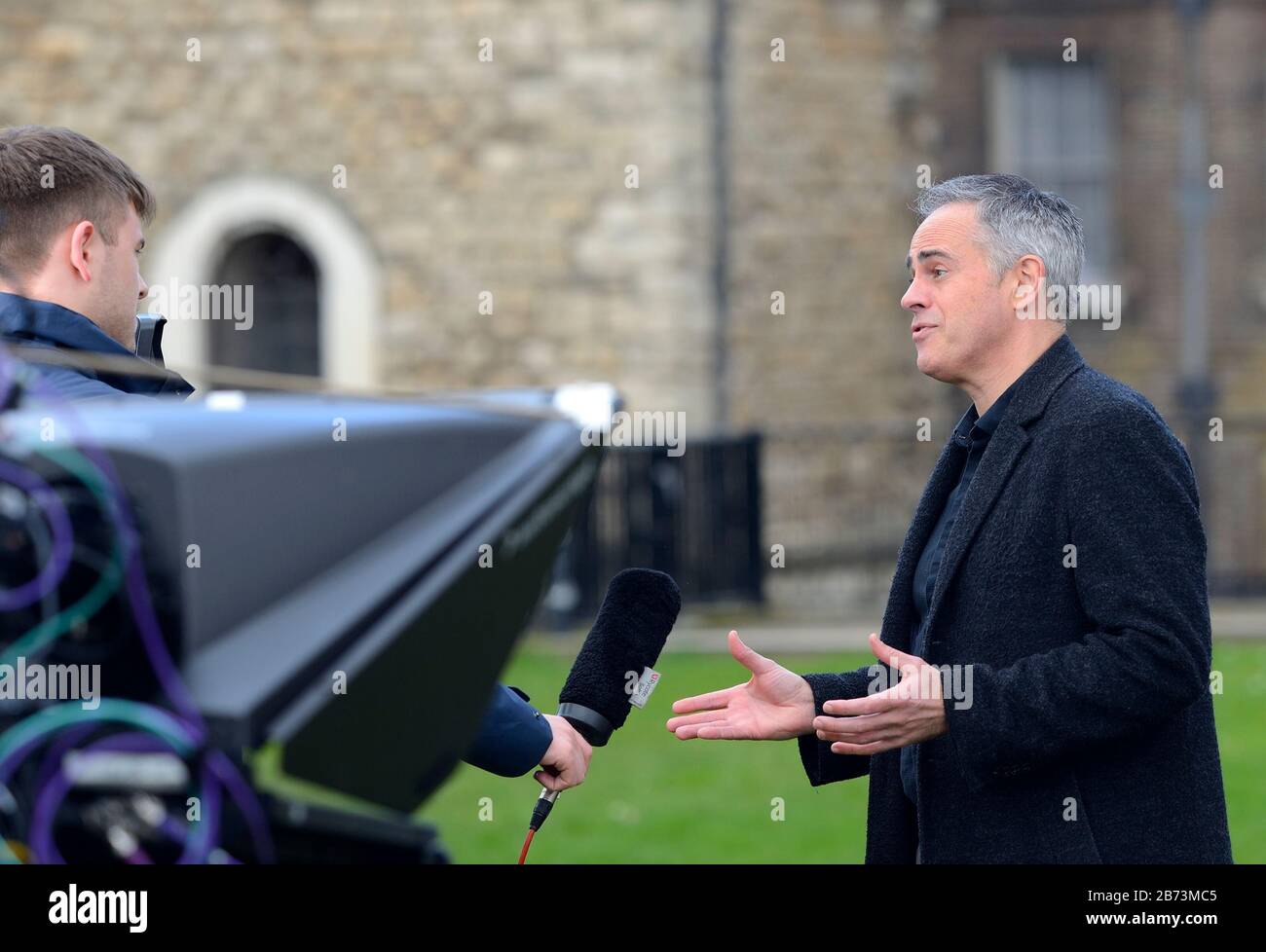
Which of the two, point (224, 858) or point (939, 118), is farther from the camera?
point (939, 118)

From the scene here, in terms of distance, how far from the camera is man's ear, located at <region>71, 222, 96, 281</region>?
2.76 metres

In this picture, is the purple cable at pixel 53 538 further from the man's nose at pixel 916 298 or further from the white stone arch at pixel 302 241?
the white stone arch at pixel 302 241

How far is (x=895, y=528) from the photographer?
16.0 m

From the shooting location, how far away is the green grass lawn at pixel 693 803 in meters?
7.86

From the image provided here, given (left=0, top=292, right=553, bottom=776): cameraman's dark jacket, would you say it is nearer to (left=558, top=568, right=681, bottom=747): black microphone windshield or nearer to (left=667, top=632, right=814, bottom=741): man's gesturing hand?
(left=558, top=568, right=681, bottom=747): black microphone windshield

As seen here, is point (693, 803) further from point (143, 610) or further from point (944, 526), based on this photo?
point (143, 610)

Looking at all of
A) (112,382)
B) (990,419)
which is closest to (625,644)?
(990,419)

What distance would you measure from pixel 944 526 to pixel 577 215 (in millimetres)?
11784

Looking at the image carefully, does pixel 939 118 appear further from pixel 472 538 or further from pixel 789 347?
pixel 472 538

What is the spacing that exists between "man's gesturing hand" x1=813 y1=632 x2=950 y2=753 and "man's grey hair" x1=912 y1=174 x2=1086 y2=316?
2.31 ft

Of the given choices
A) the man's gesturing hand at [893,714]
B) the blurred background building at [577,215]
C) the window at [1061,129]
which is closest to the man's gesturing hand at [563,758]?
the man's gesturing hand at [893,714]

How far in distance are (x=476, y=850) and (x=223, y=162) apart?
8.70 meters

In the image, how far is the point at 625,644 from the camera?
10.6 ft
